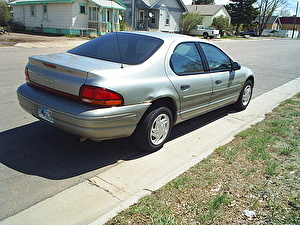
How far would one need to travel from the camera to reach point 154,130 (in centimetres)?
427

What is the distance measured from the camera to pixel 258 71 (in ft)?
45.0

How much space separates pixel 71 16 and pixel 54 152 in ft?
85.4

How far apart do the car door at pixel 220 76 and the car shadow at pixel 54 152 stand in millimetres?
1192

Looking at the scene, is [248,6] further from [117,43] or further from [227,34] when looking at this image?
[117,43]

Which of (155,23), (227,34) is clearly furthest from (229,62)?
(227,34)

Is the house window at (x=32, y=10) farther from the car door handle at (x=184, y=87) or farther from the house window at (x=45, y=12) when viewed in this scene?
the car door handle at (x=184, y=87)

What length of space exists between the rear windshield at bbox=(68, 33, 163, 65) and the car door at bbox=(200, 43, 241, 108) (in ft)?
4.02

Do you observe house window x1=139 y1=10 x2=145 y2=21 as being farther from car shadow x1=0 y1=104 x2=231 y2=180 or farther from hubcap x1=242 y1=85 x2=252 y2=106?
car shadow x1=0 y1=104 x2=231 y2=180

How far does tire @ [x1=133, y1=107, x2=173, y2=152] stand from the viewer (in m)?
4.07

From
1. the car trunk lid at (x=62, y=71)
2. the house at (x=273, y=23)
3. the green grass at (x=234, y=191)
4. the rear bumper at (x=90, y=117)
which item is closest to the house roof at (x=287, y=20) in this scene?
the house at (x=273, y=23)

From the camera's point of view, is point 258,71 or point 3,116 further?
point 258,71

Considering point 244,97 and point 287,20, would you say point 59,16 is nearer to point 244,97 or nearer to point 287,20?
point 244,97

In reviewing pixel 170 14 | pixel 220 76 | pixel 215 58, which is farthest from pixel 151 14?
pixel 220 76

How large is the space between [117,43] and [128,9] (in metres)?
36.8
